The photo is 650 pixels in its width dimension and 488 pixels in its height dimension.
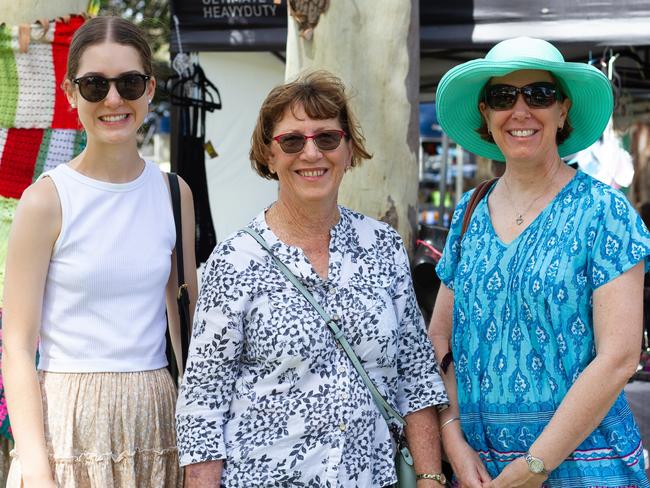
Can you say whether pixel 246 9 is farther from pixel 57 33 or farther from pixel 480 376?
pixel 480 376

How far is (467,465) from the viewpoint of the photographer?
7.79 feet

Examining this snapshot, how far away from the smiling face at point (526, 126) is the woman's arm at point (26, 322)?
1262 millimetres

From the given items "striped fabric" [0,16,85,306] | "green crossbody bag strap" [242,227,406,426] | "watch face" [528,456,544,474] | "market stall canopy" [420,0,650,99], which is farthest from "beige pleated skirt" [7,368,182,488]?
"market stall canopy" [420,0,650,99]

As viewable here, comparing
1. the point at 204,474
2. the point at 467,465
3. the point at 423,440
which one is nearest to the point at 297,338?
the point at 204,474

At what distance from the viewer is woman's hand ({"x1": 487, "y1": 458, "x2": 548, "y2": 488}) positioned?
2.21m

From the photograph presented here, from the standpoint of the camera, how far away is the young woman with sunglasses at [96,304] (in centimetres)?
220

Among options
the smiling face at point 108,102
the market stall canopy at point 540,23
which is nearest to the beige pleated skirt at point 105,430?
the smiling face at point 108,102

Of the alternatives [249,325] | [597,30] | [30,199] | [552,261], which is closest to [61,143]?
[30,199]

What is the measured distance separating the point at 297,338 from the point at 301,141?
20.8 inches

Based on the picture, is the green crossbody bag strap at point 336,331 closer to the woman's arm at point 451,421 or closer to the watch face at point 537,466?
the woman's arm at point 451,421

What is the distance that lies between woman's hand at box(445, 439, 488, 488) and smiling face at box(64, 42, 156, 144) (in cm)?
128

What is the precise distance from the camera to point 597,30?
4863 millimetres

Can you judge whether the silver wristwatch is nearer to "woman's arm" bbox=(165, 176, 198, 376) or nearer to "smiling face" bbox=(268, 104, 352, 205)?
"smiling face" bbox=(268, 104, 352, 205)

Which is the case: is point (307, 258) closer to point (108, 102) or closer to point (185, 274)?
point (185, 274)
